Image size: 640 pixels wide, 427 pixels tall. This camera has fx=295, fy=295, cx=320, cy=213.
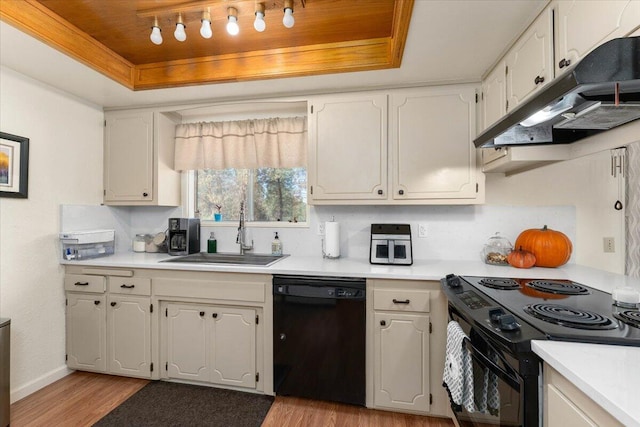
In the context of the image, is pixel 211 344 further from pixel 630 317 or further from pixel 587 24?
pixel 587 24

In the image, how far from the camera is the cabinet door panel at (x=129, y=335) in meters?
2.12

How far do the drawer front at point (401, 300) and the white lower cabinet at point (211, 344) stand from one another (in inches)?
32.5

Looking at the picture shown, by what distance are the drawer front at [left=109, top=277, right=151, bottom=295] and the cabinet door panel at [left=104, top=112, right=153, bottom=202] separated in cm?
73

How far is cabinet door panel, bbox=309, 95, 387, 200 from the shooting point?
2168 mm

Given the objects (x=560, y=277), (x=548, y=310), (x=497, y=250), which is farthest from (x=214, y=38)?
(x=560, y=277)

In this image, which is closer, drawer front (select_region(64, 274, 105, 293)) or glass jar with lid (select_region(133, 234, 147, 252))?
drawer front (select_region(64, 274, 105, 293))

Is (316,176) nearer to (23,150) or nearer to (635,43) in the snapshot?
(635,43)

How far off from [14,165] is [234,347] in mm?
1912

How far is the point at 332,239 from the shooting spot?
2.29m

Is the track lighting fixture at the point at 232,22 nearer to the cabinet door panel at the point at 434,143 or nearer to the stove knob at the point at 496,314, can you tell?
the cabinet door panel at the point at 434,143

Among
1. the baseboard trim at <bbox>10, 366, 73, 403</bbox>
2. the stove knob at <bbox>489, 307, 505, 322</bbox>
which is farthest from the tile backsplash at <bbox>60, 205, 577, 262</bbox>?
the stove knob at <bbox>489, 307, 505, 322</bbox>

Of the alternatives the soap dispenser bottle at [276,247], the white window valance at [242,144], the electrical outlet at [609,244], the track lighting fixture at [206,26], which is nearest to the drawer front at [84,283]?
the white window valance at [242,144]

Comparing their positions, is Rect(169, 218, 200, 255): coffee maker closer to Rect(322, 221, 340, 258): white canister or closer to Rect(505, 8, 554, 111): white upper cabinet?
Rect(322, 221, 340, 258): white canister

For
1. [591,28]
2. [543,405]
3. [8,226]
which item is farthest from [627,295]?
[8,226]
